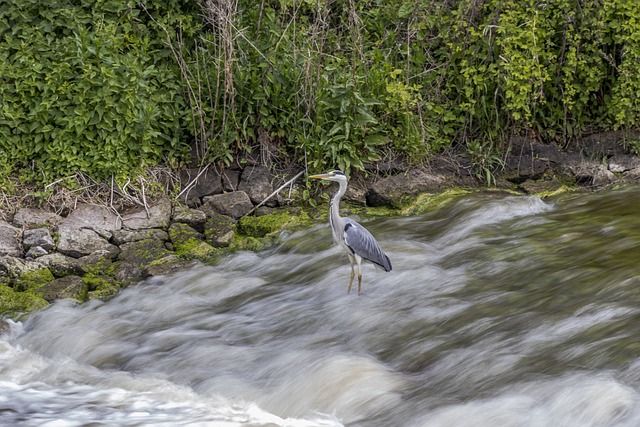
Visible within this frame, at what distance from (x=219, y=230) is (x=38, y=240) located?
1594 millimetres

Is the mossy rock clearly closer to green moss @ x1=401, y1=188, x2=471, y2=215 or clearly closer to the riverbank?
the riverbank

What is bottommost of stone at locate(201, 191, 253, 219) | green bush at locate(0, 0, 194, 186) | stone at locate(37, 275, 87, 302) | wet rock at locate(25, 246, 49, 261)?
stone at locate(37, 275, 87, 302)

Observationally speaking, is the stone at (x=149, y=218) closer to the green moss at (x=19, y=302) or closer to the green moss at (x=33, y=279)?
the green moss at (x=33, y=279)

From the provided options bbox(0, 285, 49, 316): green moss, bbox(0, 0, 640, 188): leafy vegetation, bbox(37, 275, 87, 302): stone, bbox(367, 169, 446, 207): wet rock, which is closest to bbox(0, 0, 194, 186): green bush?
bbox(0, 0, 640, 188): leafy vegetation

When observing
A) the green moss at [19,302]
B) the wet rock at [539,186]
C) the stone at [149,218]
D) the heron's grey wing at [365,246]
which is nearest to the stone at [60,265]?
the green moss at [19,302]

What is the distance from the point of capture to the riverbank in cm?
691

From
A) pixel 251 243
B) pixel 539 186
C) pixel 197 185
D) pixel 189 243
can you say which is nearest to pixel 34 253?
pixel 189 243

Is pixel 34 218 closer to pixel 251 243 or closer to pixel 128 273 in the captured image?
pixel 128 273

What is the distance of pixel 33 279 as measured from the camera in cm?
680

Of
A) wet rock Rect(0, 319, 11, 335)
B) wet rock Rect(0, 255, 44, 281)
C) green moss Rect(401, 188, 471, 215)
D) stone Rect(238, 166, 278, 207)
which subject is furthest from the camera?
stone Rect(238, 166, 278, 207)

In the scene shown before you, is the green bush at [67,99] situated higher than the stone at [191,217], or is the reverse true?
the green bush at [67,99]

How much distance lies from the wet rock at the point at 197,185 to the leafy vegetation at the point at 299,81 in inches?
6.8

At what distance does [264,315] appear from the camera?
6.01m

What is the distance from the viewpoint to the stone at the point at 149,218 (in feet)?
25.0
